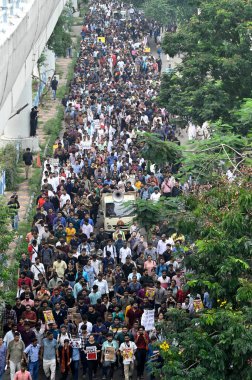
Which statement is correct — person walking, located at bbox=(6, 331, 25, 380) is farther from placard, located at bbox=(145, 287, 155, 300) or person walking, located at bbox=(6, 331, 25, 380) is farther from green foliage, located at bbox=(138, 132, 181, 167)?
green foliage, located at bbox=(138, 132, 181, 167)

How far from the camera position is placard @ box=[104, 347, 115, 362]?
21812mm

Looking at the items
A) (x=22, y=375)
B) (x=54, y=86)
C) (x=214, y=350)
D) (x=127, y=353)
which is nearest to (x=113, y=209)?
(x=127, y=353)

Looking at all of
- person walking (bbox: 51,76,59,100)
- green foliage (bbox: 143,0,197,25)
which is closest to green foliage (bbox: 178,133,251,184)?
person walking (bbox: 51,76,59,100)

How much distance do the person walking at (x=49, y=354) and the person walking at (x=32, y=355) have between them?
0.41ft

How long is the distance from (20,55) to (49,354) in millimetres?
8876

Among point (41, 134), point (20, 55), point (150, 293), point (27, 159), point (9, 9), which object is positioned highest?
point (9, 9)

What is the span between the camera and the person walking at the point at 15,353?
21.4 meters

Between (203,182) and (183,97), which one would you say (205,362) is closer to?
(203,182)

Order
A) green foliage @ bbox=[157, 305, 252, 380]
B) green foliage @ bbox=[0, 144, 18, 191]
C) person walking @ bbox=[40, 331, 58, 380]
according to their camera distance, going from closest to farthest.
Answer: green foliage @ bbox=[157, 305, 252, 380]
person walking @ bbox=[40, 331, 58, 380]
green foliage @ bbox=[0, 144, 18, 191]

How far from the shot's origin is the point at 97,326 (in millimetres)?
22234

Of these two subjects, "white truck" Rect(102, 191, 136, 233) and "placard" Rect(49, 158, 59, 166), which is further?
"placard" Rect(49, 158, 59, 166)

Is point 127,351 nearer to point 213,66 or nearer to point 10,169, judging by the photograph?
point 10,169

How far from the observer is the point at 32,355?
2152 cm

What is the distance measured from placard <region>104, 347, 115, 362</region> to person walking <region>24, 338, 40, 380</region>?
1039 millimetres
